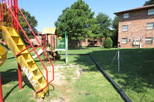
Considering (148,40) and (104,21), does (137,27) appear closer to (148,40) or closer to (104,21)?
(148,40)

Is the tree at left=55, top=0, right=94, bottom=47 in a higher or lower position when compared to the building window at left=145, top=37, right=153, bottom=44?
higher

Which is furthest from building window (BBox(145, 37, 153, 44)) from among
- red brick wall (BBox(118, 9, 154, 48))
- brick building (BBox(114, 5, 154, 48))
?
red brick wall (BBox(118, 9, 154, 48))

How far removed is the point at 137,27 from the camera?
24766mm

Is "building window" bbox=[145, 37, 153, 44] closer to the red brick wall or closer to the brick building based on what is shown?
the brick building

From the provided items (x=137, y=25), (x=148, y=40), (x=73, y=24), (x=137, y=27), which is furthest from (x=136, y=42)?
(x=73, y=24)

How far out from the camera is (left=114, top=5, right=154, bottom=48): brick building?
23531mm

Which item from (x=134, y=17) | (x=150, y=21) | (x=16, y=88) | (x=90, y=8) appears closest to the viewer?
(x=16, y=88)

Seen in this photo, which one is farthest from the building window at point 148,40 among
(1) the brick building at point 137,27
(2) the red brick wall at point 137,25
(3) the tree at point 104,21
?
(3) the tree at point 104,21

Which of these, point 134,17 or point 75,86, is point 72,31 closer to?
point 134,17

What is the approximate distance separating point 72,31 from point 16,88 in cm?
2320

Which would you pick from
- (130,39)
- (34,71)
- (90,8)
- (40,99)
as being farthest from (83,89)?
(90,8)

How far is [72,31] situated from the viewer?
87.0ft

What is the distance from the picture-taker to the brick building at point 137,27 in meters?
23.5

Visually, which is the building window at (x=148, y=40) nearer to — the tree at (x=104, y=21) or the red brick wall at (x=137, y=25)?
the red brick wall at (x=137, y=25)
